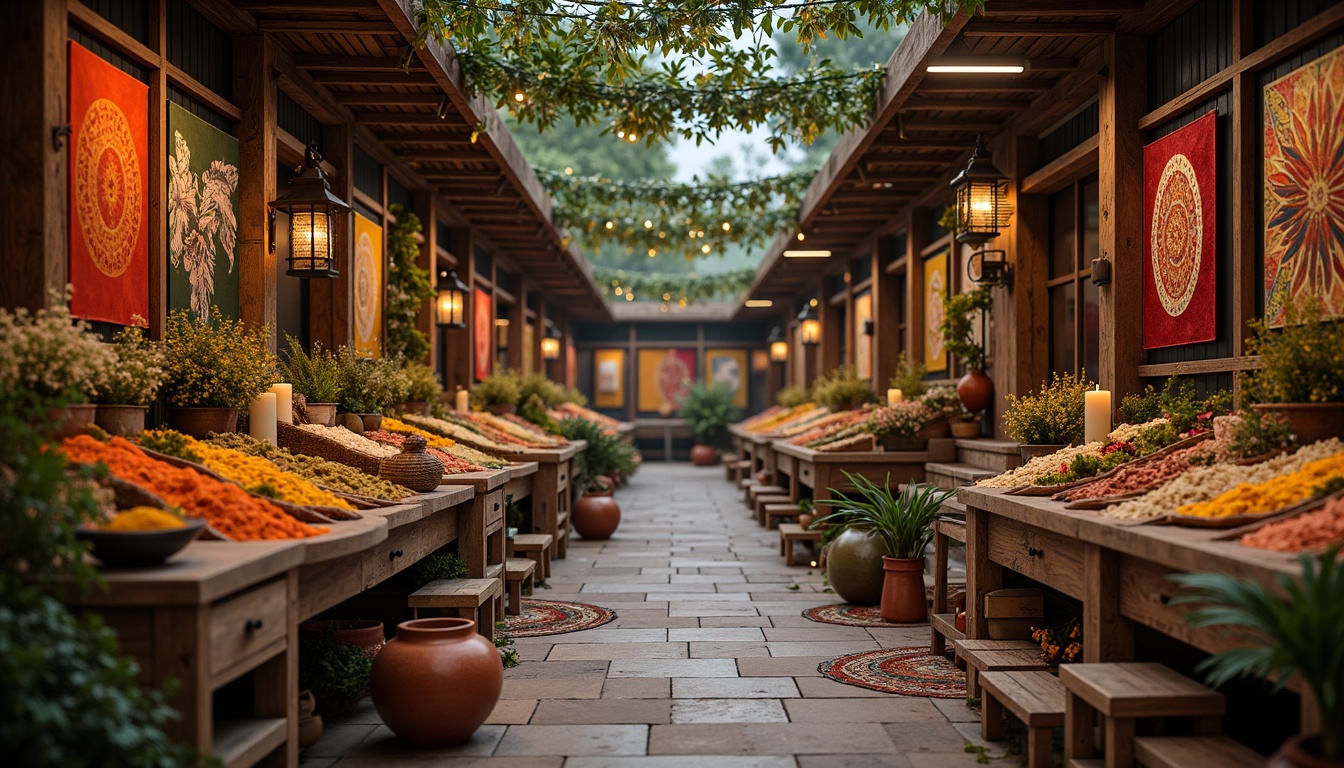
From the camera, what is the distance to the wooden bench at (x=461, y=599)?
5.77 metres

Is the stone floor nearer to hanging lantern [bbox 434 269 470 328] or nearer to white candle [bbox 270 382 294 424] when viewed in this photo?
white candle [bbox 270 382 294 424]

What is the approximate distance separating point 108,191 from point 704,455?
21.1 meters

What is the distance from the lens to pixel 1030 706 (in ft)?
13.6

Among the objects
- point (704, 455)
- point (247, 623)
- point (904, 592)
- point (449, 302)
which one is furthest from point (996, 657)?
point (704, 455)

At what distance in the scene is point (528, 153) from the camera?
117 feet

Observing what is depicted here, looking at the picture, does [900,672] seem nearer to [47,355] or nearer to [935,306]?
[47,355]

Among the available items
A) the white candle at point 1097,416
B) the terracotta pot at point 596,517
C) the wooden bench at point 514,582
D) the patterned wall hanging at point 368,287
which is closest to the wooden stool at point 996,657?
the white candle at point 1097,416

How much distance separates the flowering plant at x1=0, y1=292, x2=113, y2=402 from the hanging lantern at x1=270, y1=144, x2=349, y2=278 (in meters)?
2.77

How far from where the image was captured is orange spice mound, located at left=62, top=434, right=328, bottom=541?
3.88m

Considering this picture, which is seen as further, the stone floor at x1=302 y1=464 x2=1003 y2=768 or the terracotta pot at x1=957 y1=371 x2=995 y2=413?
the terracotta pot at x1=957 y1=371 x2=995 y2=413

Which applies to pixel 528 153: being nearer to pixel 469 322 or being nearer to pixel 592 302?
pixel 592 302

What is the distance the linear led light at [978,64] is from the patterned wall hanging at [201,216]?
4449 millimetres

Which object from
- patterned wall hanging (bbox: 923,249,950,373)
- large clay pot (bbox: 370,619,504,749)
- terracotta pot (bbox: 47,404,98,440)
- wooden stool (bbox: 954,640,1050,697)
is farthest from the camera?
patterned wall hanging (bbox: 923,249,950,373)

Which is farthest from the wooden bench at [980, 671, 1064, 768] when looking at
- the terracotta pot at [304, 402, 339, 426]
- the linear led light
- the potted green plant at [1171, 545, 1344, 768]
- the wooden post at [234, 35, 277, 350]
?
the wooden post at [234, 35, 277, 350]
